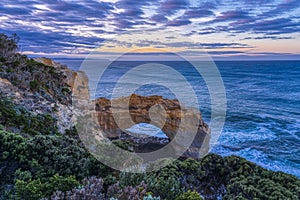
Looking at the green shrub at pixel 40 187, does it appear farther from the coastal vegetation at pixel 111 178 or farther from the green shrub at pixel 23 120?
the green shrub at pixel 23 120

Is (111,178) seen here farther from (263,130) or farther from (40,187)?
(263,130)

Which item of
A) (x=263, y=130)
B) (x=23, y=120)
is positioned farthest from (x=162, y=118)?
(x=23, y=120)

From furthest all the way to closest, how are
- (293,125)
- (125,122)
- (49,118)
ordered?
(293,125), (125,122), (49,118)

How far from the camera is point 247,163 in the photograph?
666cm

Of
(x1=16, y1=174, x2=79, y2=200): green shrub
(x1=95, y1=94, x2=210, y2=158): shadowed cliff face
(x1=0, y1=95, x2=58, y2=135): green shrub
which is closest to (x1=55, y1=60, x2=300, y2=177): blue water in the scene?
(x1=95, y1=94, x2=210, y2=158): shadowed cliff face

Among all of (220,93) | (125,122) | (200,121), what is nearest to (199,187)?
(200,121)

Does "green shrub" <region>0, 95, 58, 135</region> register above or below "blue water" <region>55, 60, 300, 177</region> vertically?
above

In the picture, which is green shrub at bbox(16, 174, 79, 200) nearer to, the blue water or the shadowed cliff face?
the shadowed cliff face

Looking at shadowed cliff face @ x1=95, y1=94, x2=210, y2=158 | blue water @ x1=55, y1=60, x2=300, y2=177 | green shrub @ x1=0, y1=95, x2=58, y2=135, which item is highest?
green shrub @ x1=0, y1=95, x2=58, y2=135

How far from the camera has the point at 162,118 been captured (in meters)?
22.4

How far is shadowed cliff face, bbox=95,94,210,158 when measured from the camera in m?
20.6

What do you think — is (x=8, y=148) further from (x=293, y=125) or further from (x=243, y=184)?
(x=293, y=125)

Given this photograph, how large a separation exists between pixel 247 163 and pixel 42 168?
4.82 meters

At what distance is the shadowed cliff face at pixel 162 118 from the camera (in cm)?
2064
